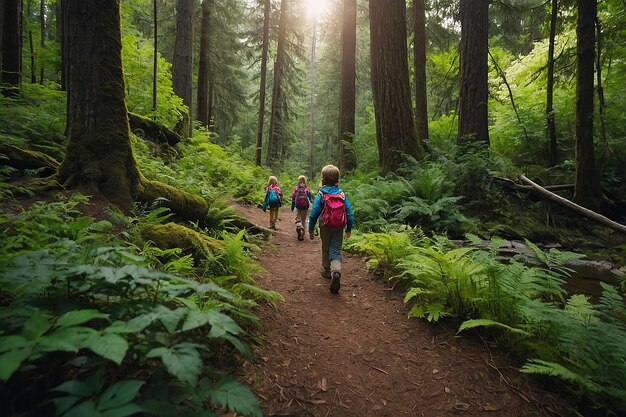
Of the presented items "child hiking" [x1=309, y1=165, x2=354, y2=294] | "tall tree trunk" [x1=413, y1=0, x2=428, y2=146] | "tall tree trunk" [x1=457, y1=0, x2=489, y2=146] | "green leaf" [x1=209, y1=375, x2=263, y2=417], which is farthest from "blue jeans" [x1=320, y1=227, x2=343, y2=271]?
"tall tree trunk" [x1=413, y1=0, x2=428, y2=146]

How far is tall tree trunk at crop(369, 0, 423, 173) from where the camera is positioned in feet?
31.4

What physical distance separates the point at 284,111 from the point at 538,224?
21.4 metres

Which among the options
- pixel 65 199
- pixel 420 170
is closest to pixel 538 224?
pixel 420 170

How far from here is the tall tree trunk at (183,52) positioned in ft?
40.9

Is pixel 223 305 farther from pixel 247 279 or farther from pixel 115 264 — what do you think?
pixel 247 279

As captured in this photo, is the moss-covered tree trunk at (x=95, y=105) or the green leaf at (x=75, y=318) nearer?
the green leaf at (x=75, y=318)

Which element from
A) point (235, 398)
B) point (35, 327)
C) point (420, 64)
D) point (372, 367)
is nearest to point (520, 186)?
point (372, 367)

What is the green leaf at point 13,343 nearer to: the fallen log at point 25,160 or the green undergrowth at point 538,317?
the green undergrowth at point 538,317

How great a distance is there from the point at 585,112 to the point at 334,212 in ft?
23.7

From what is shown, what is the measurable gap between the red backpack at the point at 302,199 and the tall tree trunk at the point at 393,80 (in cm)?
327

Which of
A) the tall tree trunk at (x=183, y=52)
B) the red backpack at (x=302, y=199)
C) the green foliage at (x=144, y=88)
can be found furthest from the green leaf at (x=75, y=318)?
the tall tree trunk at (x=183, y=52)

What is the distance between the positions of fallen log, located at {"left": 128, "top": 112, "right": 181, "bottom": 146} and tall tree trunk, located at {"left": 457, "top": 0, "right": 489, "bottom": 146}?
932 centimetres

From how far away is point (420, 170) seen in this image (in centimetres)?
868

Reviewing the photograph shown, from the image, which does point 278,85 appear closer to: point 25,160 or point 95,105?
point 95,105
